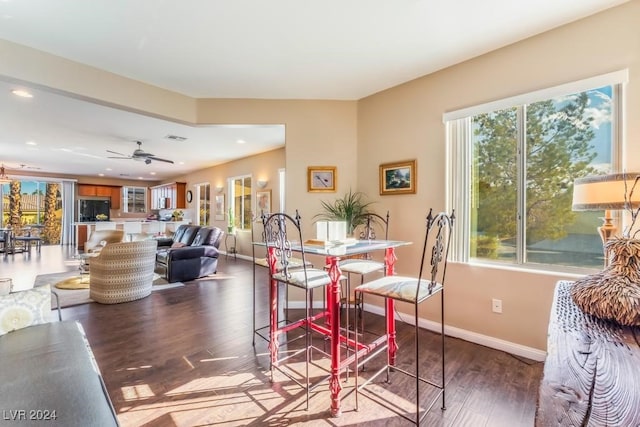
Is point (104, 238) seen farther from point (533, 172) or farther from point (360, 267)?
point (533, 172)

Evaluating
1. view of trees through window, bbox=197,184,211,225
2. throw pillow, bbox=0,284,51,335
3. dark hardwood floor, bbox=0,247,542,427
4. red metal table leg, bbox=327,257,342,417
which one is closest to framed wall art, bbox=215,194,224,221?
view of trees through window, bbox=197,184,211,225

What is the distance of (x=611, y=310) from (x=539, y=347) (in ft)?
5.46

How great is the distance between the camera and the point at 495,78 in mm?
2586

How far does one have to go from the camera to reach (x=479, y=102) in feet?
8.75

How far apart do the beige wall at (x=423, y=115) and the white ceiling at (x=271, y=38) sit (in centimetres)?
13

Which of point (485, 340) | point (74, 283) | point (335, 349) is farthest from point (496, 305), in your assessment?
point (74, 283)

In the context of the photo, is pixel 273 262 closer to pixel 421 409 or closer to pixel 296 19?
pixel 421 409

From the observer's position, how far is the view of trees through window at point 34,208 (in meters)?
9.75

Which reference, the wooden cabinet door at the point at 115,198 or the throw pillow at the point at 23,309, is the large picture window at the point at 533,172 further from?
the wooden cabinet door at the point at 115,198

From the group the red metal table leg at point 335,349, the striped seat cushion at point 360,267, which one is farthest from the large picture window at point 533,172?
the red metal table leg at point 335,349

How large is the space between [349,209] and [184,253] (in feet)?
10.7

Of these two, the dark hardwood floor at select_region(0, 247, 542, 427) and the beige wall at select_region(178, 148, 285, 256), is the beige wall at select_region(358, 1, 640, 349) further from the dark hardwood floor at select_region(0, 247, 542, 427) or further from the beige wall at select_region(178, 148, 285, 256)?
the beige wall at select_region(178, 148, 285, 256)

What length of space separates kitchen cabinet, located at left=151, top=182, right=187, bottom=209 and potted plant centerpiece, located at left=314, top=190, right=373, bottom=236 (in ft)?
26.7

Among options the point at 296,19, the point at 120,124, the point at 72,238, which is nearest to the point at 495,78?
the point at 296,19
